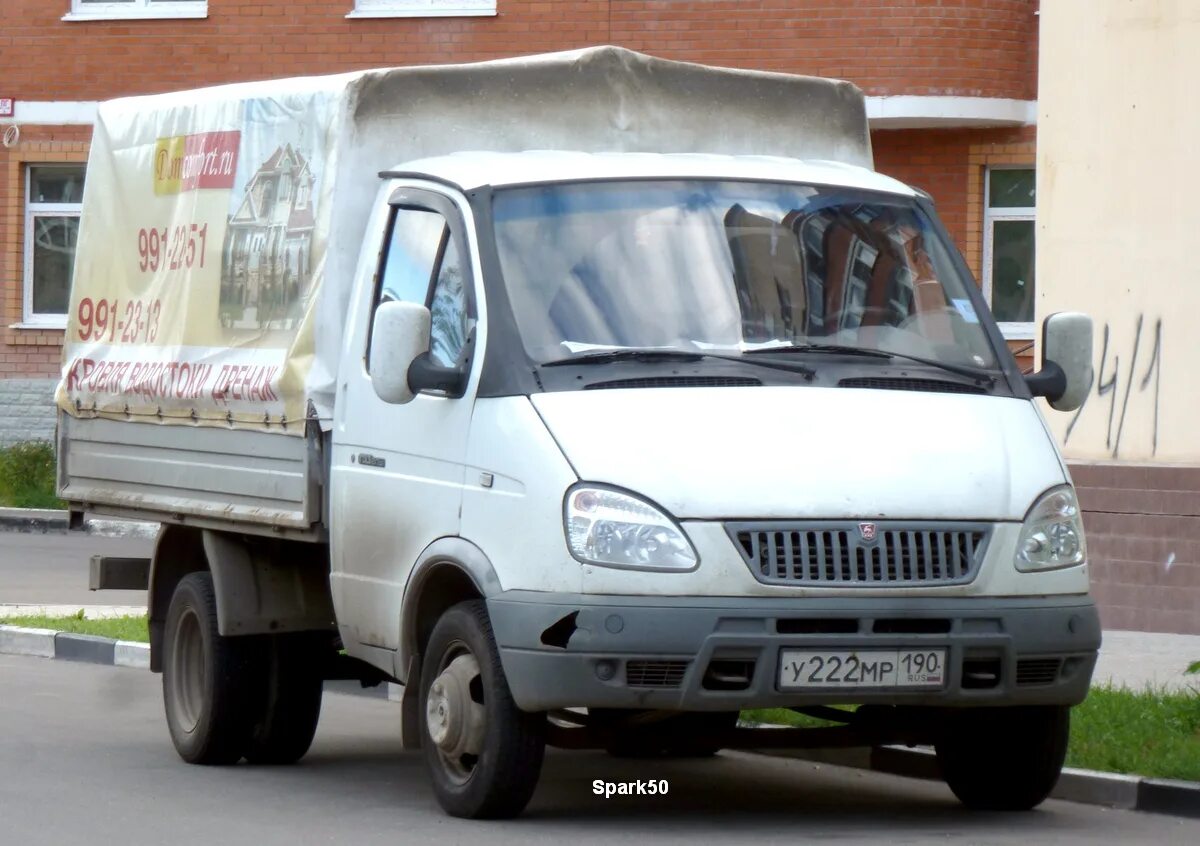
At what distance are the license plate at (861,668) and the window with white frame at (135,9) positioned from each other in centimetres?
1960

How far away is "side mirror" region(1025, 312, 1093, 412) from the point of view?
8.17 m

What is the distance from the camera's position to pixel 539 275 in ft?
26.0

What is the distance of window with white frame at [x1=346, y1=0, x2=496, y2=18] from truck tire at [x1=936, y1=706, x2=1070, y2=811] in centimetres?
1722

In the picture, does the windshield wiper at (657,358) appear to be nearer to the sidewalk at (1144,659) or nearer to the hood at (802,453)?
the hood at (802,453)

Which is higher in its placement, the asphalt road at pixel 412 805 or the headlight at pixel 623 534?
the headlight at pixel 623 534

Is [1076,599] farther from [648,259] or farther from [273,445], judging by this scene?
[273,445]

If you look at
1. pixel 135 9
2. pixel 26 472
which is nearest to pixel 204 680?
pixel 26 472

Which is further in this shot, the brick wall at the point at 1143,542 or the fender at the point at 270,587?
the brick wall at the point at 1143,542

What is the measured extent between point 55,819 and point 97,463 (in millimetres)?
2516

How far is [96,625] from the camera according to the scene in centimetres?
1486

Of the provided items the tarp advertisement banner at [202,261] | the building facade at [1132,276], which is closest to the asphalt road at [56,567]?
the tarp advertisement banner at [202,261]

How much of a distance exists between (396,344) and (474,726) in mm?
1218

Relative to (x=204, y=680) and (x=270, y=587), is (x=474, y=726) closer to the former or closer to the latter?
(x=270, y=587)

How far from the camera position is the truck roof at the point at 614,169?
8203 millimetres
